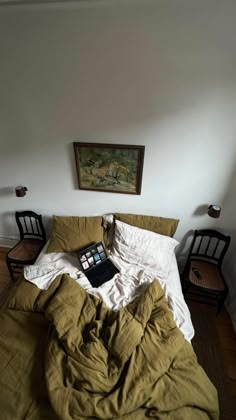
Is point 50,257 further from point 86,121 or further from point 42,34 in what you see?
point 42,34

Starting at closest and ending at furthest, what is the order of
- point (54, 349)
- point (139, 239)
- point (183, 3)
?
point (54, 349) < point (183, 3) < point (139, 239)

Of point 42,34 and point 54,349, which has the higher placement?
point 42,34

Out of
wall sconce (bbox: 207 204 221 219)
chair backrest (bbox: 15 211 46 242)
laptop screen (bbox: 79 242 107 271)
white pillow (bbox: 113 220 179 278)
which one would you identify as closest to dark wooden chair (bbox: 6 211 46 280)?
chair backrest (bbox: 15 211 46 242)

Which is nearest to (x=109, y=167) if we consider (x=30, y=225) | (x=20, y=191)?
(x=20, y=191)

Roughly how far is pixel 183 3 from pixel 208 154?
3.51 feet

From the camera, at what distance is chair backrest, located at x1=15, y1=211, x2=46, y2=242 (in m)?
2.37

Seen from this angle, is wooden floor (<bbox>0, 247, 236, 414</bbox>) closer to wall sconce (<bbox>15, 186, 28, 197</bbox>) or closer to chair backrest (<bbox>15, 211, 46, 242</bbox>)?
chair backrest (<bbox>15, 211, 46, 242</bbox>)

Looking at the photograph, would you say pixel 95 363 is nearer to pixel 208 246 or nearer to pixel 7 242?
pixel 208 246

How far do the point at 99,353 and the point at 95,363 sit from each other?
53mm

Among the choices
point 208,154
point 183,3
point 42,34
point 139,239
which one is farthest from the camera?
point 139,239

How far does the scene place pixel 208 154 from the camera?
1.76m

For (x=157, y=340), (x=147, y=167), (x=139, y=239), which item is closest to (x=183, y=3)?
(x=147, y=167)

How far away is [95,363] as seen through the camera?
1.09 m

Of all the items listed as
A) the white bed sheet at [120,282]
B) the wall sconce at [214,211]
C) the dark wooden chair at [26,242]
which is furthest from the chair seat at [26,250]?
the wall sconce at [214,211]
